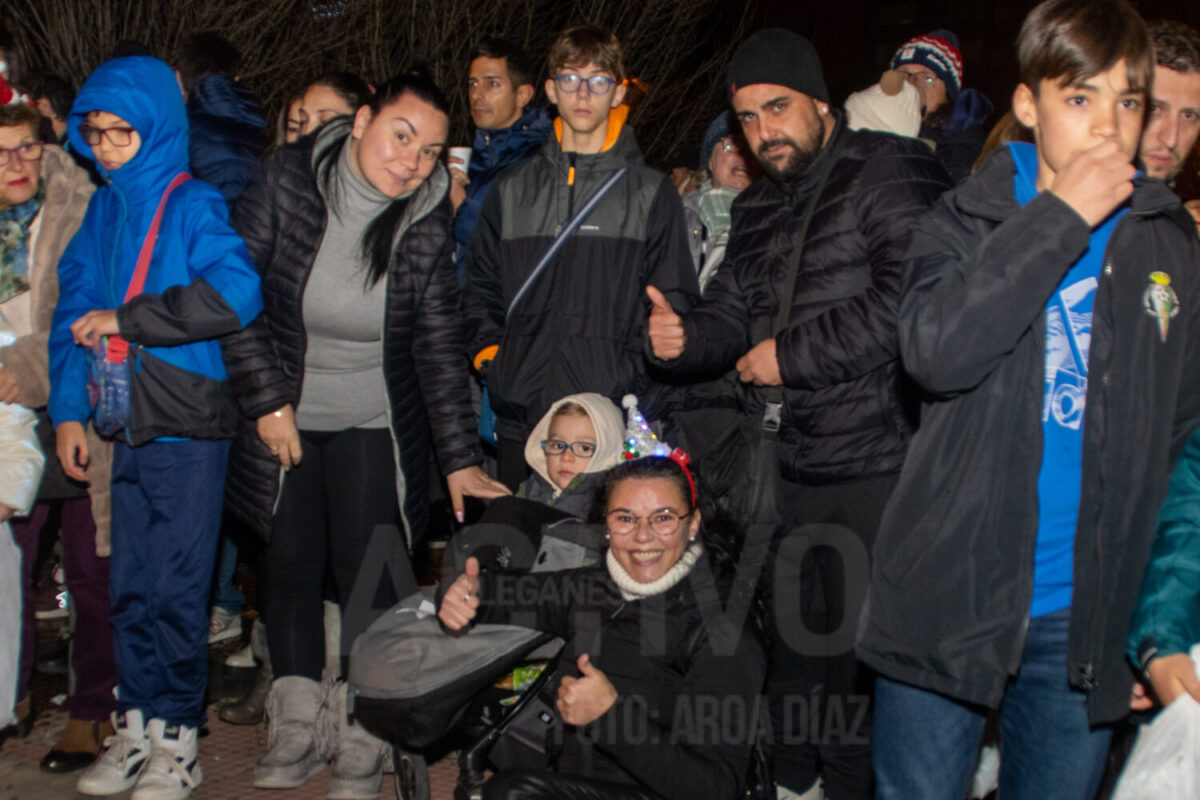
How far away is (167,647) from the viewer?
12.3 ft

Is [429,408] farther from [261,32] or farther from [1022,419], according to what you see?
[261,32]

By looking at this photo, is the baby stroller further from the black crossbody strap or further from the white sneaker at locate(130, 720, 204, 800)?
the black crossbody strap

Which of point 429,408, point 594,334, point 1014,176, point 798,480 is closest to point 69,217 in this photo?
point 429,408

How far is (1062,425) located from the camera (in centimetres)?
228

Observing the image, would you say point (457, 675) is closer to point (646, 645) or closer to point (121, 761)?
point (646, 645)

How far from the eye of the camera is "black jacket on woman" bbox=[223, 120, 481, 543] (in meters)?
3.77

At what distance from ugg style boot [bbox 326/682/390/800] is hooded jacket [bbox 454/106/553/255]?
189 centimetres

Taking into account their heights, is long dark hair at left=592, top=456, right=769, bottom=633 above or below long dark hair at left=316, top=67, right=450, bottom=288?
below

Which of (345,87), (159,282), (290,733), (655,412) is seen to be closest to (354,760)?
(290,733)

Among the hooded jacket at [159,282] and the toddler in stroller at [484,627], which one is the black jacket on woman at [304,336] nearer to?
the hooded jacket at [159,282]

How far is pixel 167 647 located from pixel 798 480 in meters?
2.00

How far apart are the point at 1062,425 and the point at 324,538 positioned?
246cm

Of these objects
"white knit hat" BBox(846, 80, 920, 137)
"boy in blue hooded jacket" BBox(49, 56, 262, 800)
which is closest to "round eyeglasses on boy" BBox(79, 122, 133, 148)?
"boy in blue hooded jacket" BBox(49, 56, 262, 800)

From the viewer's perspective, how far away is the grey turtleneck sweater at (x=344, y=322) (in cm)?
379
